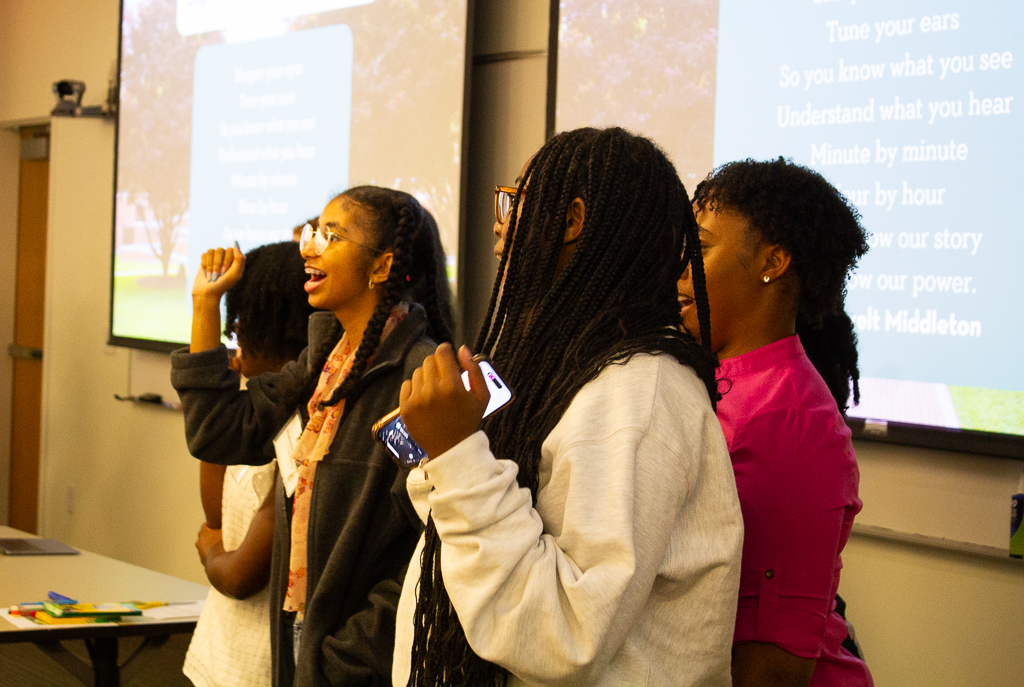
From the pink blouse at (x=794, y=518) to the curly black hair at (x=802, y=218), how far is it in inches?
8.5

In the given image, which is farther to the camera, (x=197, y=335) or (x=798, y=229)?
→ (x=197, y=335)

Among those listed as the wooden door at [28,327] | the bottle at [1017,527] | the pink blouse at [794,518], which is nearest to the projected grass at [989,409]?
the bottle at [1017,527]

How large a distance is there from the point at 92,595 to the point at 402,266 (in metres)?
1.23

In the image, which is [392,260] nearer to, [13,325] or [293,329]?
[293,329]

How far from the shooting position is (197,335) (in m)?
2.08

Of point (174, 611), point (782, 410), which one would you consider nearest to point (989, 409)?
point (782, 410)

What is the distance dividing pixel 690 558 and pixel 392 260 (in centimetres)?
109

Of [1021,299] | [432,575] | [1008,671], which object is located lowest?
[1008,671]

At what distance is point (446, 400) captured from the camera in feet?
3.00

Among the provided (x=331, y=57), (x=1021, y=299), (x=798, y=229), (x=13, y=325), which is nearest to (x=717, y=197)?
(x=798, y=229)

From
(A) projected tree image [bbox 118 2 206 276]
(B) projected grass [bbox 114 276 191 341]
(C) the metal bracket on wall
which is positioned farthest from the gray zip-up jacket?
(C) the metal bracket on wall

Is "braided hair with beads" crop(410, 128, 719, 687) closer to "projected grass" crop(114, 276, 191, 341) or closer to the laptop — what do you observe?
the laptop

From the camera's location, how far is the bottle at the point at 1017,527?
2.14m

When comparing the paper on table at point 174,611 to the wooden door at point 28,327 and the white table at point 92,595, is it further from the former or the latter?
the wooden door at point 28,327
